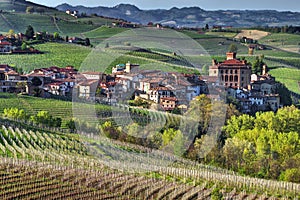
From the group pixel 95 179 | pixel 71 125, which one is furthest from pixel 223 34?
pixel 95 179

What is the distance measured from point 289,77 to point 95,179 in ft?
140

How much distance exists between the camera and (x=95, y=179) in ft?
77.2

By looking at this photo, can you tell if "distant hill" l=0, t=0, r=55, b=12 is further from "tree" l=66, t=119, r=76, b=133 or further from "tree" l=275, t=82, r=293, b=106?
"tree" l=66, t=119, r=76, b=133

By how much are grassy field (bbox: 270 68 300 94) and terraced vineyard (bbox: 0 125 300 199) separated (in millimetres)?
31692

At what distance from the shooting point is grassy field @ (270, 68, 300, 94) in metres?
60.0

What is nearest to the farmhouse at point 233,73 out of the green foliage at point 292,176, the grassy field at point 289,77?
the grassy field at point 289,77

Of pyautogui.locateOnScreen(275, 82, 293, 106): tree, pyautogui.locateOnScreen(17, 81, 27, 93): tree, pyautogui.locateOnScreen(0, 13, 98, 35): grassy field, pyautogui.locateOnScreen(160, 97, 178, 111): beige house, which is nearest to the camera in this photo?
pyautogui.locateOnScreen(160, 97, 178, 111): beige house

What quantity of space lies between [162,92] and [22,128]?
590 inches

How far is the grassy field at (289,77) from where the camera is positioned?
197 feet

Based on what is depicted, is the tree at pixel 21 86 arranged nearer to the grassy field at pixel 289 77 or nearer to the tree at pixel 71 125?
the tree at pixel 71 125

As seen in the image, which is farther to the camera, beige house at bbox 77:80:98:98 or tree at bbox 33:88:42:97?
beige house at bbox 77:80:98:98

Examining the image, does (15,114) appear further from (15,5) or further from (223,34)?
(15,5)

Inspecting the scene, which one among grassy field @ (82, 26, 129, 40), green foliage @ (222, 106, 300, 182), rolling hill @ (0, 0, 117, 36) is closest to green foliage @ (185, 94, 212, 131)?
green foliage @ (222, 106, 300, 182)

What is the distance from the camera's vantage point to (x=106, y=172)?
25.0 m
